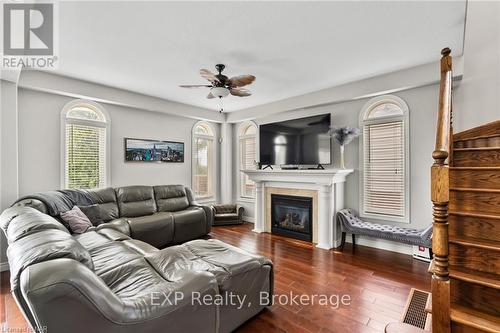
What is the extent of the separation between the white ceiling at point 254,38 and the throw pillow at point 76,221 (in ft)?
6.80

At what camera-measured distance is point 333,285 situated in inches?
110

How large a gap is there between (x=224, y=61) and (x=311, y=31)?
3.97 feet

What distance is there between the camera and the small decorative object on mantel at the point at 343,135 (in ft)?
13.3

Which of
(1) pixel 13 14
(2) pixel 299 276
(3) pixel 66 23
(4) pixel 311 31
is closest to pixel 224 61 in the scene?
(4) pixel 311 31

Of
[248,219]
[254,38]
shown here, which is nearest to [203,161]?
[248,219]

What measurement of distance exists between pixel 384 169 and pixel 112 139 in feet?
16.2

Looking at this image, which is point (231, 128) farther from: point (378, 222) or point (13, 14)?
point (13, 14)

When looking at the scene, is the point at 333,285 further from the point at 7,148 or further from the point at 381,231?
the point at 7,148

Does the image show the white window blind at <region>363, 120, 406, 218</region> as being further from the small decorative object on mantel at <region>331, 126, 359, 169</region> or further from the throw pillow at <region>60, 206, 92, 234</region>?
the throw pillow at <region>60, 206, 92, 234</region>

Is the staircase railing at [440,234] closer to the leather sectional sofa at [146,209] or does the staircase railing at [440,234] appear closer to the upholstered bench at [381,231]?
the upholstered bench at [381,231]

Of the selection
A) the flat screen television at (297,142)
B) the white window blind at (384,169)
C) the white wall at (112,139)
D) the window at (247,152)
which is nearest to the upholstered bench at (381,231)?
the white window blind at (384,169)

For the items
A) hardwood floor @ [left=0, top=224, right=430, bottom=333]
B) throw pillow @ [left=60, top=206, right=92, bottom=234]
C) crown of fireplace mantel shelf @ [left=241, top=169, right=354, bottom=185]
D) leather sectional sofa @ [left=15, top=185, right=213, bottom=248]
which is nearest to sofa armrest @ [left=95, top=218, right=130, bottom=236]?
leather sectional sofa @ [left=15, top=185, right=213, bottom=248]

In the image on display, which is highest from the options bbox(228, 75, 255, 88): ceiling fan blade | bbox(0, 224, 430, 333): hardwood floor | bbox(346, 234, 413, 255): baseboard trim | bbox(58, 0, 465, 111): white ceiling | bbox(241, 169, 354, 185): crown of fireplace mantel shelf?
bbox(58, 0, 465, 111): white ceiling

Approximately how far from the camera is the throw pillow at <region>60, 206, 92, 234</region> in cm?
319
